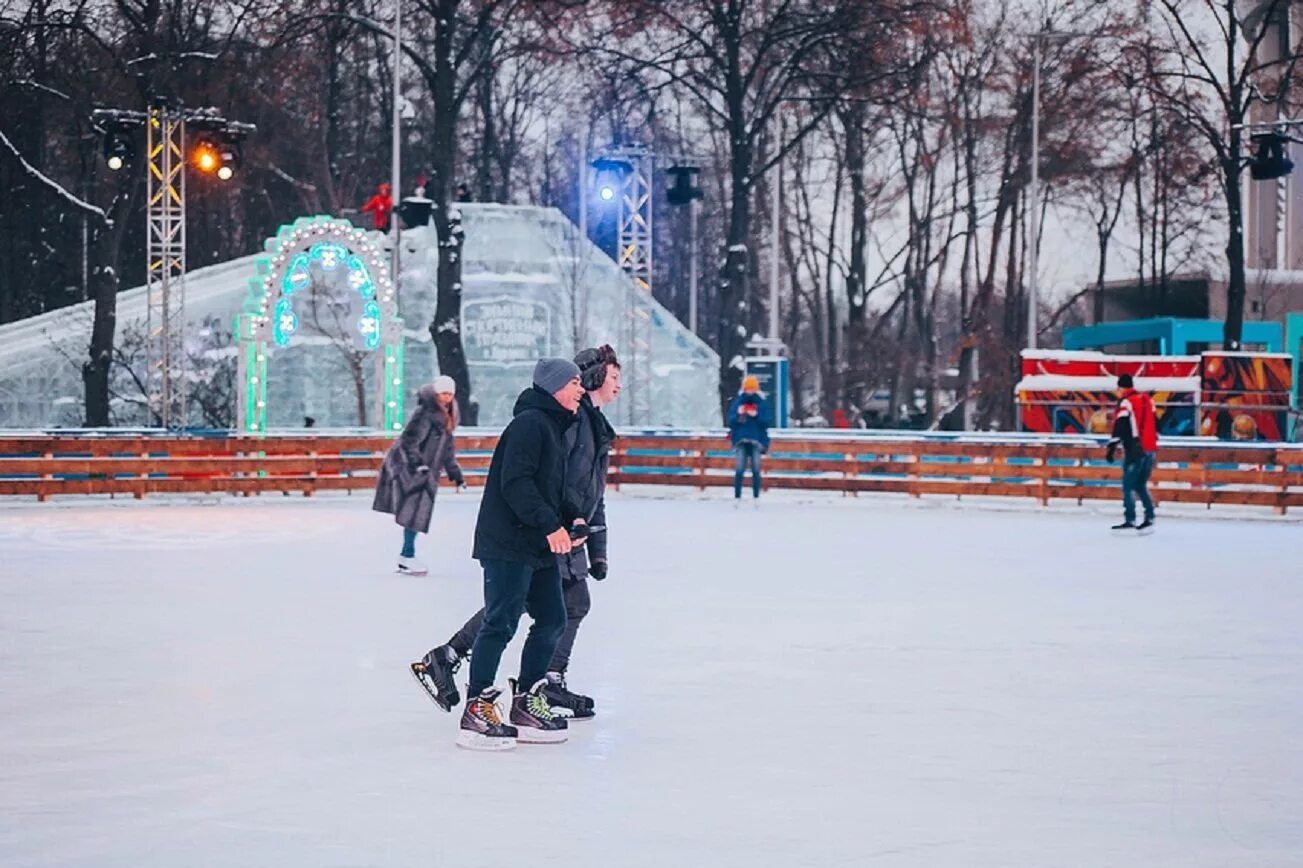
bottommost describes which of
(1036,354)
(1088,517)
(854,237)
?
(1088,517)

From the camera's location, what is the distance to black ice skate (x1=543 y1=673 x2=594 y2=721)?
898 cm

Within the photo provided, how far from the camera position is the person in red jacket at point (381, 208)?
30.0 meters

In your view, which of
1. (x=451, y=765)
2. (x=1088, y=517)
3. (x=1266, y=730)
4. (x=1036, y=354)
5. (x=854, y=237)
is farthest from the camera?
(x=854, y=237)

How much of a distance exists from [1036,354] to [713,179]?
91.1ft

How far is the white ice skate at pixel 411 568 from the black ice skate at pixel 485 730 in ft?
25.5

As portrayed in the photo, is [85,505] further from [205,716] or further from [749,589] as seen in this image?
[205,716]

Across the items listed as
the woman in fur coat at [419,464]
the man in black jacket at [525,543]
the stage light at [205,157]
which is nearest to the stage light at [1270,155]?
the stage light at [205,157]

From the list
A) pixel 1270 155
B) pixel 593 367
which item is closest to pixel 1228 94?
pixel 1270 155

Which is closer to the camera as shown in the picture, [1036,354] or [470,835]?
[470,835]

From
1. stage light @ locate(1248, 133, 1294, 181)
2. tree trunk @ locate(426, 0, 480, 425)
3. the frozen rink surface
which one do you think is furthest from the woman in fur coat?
tree trunk @ locate(426, 0, 480, 425)

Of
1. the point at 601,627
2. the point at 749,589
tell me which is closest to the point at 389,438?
the point at 749,589

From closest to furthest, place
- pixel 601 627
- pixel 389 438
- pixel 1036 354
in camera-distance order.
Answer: pixel 601 627 < pixel 389 438 < pixel 1036 354

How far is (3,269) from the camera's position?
152ft

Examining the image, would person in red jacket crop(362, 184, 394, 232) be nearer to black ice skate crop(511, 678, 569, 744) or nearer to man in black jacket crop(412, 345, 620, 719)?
man in black jacket crop(412, 345, 620, 719)
